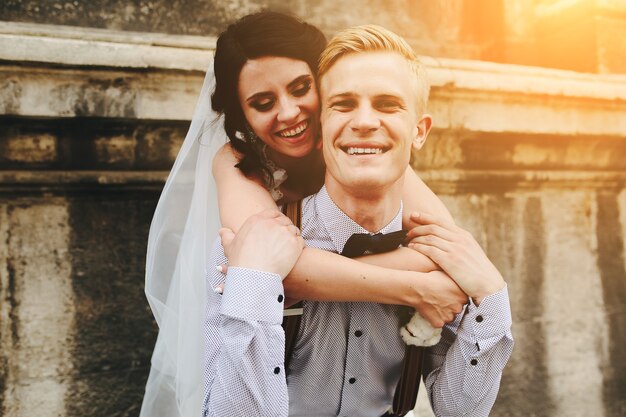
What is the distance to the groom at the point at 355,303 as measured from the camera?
4.70 ft

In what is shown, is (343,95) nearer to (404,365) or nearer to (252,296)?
(252,296)

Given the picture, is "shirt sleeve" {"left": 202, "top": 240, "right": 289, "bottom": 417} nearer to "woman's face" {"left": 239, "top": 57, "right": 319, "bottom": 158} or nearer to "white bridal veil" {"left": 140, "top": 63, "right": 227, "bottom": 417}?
"woman's face" {"left": 239, "top": 57, "right": 319, "bottom": 158}

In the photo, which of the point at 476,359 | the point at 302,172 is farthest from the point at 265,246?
the point at 476,359

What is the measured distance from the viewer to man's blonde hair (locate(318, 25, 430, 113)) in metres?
1.53

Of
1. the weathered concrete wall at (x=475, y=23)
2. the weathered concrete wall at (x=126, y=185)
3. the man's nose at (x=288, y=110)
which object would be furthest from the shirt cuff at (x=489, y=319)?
the weathered concrete wall at (x=475, y=23)

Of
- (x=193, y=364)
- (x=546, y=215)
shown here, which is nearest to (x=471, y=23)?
(x=546, y=215)

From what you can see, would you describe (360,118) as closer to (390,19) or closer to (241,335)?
(241,335)

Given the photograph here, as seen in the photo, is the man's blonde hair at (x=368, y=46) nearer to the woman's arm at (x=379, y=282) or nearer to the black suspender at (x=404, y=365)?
the woman's arm at (x=379, y=282)

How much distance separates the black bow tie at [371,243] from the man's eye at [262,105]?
0.54 metres

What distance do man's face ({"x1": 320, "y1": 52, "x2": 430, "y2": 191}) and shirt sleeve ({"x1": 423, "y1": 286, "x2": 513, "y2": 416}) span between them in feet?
1.52

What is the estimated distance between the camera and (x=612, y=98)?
3357 millimetres

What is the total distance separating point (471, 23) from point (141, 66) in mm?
2446

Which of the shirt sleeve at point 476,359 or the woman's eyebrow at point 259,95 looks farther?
the woman's eyebrow at point 259,95

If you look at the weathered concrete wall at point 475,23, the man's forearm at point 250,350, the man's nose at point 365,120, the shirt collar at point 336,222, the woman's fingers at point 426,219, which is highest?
the weathered concrete wall at point 475,23
